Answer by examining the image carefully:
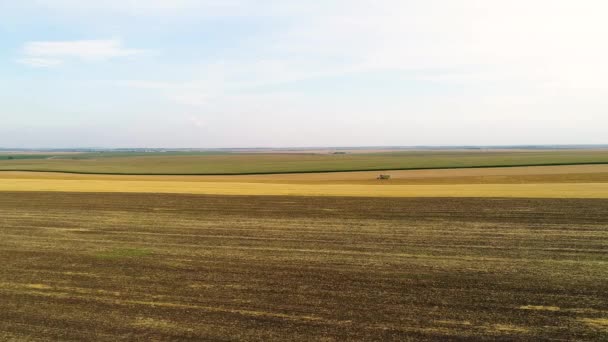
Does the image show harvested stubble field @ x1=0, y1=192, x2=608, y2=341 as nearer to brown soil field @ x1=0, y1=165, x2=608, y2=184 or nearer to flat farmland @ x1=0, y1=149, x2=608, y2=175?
brown soil field @ x1=0, y1=165, x2=608, y2=184

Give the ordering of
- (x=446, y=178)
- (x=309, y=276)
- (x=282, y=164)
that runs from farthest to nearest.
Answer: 1. (x=282, y=164)
2. (x=446, y=178)
3. (x=309, y=276)

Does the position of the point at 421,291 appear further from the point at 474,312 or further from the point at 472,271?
the point at 472,271

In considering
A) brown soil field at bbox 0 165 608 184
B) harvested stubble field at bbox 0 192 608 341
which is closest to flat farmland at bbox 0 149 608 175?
brown soil field at bbox 0 165 608 184

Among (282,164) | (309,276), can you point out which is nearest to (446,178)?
(309,276)

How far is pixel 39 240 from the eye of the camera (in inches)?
707

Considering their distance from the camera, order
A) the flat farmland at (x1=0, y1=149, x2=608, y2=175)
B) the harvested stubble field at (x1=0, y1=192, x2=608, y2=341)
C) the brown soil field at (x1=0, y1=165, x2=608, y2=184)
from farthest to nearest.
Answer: the flat farmland at (x1=0, y1=149, x2=608, y2=175) < the brown soil field at (x1=0, y1=165, x2=608, y2=184) < the harvested stubble field at (x1=0, y1=192, x2=608, y2=341)

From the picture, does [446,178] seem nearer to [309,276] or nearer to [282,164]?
[309,276]

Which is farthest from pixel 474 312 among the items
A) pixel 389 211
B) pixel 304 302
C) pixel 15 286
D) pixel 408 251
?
pixel 389 211

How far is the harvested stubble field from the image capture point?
928cm

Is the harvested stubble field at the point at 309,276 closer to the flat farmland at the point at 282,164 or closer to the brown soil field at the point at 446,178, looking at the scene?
the brown soil field at the point at 446,178

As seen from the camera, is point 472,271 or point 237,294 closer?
point 237,294

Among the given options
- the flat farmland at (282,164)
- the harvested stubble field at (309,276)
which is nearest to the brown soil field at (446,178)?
the flat farmland at (282,164)

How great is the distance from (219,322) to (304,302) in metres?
2.24

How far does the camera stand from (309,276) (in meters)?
12.7
